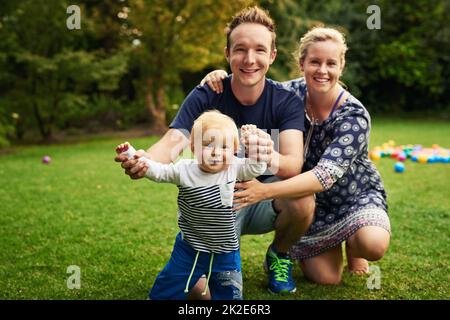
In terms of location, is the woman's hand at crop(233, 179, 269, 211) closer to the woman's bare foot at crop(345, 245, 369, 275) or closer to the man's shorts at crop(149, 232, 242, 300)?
the man's shorts at crop(149, 232, 242, 300)

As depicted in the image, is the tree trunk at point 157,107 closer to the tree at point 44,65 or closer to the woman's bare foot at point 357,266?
the tree at point 44,65

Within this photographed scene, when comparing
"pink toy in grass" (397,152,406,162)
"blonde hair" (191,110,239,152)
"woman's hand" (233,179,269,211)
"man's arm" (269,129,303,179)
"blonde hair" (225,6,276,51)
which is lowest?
"pink toy in grass" (397,152,406,162)

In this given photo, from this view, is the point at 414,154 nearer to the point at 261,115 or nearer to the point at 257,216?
the point at 257,216

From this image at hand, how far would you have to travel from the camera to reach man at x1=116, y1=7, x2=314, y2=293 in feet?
8.84

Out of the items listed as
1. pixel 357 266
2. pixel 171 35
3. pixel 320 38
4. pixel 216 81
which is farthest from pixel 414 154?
pixel 171 35

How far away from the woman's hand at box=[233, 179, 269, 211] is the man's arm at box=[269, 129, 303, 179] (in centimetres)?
20

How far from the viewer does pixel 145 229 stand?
417cm

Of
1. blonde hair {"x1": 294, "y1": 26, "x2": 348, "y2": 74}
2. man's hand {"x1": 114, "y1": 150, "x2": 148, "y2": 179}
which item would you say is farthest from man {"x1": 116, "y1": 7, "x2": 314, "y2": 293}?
man's hand {"x1": 114, "y1": 150, "x2": 148, "y2": 179}

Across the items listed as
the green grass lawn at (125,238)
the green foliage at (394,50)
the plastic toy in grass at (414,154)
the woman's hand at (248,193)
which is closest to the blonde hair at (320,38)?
the woman's hand at (248,193)

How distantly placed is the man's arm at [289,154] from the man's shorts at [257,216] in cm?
27
